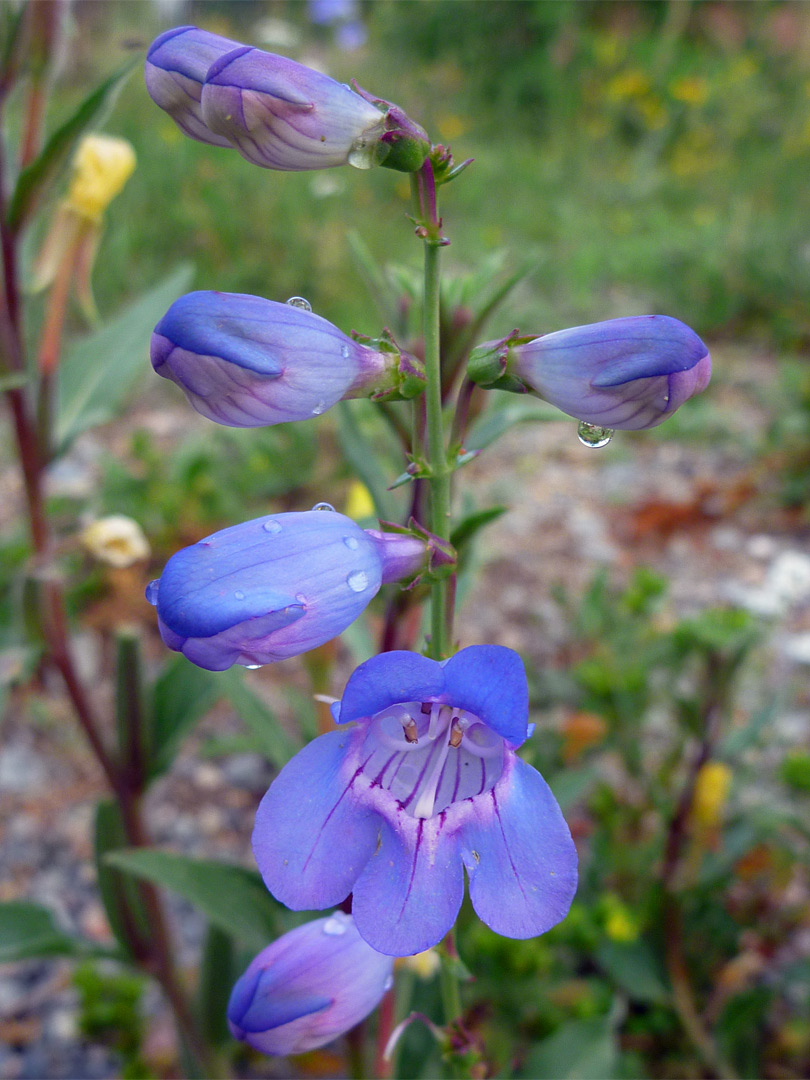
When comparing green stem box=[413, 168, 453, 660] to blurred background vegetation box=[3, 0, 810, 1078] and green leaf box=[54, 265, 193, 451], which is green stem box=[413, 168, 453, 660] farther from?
green leaf box=[54, 265, 193, 451]

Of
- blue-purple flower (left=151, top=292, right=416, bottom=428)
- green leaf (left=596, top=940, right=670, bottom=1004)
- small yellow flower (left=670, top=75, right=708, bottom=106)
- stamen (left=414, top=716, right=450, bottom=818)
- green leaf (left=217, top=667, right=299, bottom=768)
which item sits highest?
small yellow flower (left=670, top=75, right=708, bottom=106)

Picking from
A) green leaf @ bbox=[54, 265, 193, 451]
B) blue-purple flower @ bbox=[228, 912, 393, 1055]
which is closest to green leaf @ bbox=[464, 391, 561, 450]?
blue-purple flower @ bbox=[228, 912, 393, 1055]

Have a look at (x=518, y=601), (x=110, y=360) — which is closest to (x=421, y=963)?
(x=110, y=360)

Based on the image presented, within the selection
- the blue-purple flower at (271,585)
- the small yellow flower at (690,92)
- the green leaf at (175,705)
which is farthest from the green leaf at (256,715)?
the small yellow flower at (690,92)

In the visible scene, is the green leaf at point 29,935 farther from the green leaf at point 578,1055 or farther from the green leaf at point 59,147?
the green leaf at point 59,147

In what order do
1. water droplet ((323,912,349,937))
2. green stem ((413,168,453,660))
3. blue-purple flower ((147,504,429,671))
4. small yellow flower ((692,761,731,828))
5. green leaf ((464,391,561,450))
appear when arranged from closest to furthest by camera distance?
blue-purple flower ((147,504,429,671)) < green stem ((413,168,453,660)) < water droplet ((323,912,349,937)) < green leaf ((464,391,561,450)) < small yellow flower ((692,761,731,828))

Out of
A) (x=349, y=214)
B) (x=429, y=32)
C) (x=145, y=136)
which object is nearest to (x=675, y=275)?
(x=349, y=214)
